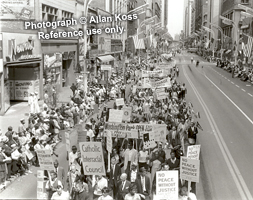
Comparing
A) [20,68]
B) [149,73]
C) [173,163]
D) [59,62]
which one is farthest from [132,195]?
[59,62]

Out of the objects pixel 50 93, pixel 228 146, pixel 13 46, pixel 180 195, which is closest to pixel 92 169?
pixel 180 195

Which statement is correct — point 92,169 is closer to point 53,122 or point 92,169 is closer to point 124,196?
point 124,196

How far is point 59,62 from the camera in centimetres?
3441

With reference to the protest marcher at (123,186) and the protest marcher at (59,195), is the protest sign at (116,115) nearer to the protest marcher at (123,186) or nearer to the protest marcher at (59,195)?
the protest marcher at (123,186)

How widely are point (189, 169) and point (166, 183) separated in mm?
713

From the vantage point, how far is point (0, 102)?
2347 centimetres

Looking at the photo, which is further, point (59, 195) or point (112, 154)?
point (112, 154)

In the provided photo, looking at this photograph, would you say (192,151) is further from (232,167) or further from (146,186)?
(232,167)

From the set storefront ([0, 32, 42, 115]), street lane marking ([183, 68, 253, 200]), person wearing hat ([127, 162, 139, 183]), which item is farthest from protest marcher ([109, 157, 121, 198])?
storefront ([0, 32, 42, 115])

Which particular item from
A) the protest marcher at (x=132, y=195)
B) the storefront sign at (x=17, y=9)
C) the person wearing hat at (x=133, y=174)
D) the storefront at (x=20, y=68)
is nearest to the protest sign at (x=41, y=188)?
the person wearing hat at (x=133, y=174)

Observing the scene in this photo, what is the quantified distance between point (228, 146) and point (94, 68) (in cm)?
3087

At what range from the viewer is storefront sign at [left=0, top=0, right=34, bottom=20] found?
25.7m

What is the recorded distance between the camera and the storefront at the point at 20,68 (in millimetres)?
23625

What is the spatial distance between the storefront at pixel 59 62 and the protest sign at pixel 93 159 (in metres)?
19.5
